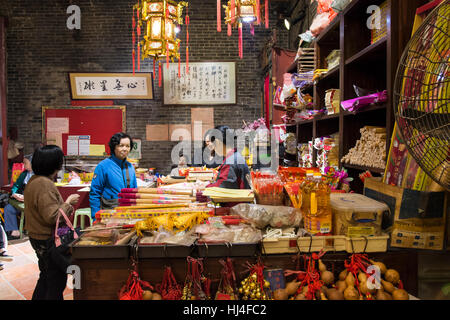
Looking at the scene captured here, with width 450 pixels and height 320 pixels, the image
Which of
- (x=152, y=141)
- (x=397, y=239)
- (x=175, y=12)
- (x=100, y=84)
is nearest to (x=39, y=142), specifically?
(x=100, y=84)

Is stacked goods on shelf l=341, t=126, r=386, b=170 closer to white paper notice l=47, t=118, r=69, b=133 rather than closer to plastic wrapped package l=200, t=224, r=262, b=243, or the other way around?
plastic wrapped package l=200, t=224, r=262, b=243

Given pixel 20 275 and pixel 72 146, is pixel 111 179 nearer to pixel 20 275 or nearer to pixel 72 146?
pixel 20 275

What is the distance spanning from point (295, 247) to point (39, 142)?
6838 millimetres

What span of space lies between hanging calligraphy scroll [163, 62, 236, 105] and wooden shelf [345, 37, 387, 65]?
4.57m

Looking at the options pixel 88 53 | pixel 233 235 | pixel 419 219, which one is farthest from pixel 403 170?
pixel 88 53

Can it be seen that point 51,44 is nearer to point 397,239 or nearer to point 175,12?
point 175,12

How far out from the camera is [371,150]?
203cm

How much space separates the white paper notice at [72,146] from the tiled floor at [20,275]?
263 cm

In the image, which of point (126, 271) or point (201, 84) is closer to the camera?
point (126, 271)

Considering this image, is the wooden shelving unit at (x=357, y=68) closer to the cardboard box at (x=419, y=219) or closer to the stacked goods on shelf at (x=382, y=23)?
the stacked goods on shelf at (x=382, y=23)

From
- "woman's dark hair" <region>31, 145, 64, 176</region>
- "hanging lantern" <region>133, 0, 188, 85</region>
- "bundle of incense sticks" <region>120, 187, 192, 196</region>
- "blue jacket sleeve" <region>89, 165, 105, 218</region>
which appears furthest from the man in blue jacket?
"hanging lantern" <region>133, 0, 188, 85</region>

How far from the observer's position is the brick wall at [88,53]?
6.67 metres

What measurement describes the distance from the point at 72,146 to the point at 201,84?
9.88ft
